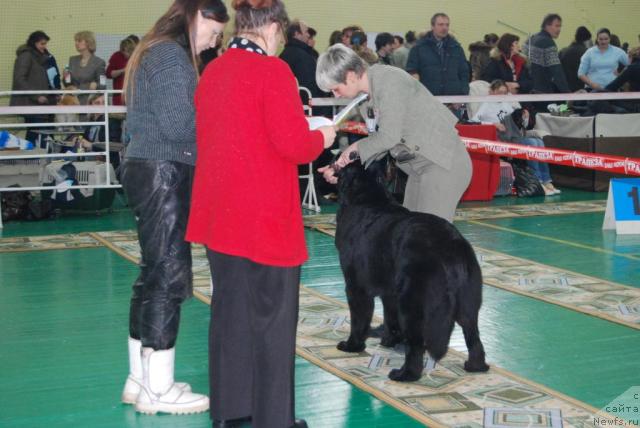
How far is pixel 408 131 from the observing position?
14.7 ft

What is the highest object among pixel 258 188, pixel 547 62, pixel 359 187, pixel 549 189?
pixel 547 62

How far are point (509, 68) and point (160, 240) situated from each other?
9596mm

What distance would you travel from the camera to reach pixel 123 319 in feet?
17.9

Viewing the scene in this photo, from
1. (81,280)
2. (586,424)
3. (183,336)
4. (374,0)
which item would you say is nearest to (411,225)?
(586,424)

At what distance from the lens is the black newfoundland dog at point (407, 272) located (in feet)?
13.1

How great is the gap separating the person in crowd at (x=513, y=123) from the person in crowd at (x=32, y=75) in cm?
571

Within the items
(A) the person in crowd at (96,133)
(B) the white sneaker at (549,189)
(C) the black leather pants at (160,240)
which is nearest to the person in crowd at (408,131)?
(C) the black leather pants at (160,240)

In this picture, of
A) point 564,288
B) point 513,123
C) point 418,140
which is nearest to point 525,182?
point 513,123

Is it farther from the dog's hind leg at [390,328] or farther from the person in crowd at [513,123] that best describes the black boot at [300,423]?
the person in crowd at [513,123]

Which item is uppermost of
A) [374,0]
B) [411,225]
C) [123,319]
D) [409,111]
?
[374,0]

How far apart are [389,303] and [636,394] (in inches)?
47.6

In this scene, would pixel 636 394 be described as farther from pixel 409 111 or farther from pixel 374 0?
pixel 374 0

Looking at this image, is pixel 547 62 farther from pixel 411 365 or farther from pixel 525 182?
pixel 411 365

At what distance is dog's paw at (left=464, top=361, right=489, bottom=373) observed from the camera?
14.1ft
